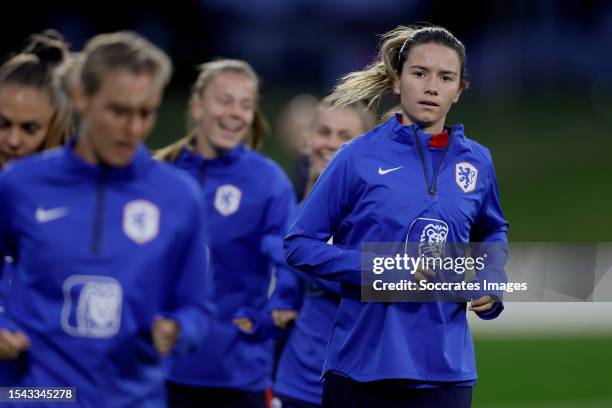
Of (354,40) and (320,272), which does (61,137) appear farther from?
(354,40)

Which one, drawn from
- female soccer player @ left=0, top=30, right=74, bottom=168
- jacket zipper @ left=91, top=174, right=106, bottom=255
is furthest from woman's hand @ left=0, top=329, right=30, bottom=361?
female soccer player @ left=0, top=30, right=74, bottom=168

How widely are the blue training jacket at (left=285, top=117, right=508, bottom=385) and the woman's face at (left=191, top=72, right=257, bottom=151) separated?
169 cm

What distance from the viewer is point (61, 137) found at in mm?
4727

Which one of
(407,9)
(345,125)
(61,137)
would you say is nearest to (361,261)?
(61,137)

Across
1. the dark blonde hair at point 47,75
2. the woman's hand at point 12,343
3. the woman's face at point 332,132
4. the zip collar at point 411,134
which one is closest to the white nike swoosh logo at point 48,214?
the woman's hand at point 12,343

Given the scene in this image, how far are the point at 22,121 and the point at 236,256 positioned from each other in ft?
5.56

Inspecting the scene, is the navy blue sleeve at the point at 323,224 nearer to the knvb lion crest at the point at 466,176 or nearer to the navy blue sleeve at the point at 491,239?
the knvb lion crest at the point at 466,176

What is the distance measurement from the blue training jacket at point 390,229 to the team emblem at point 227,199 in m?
1.46

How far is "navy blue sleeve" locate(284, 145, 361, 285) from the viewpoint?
462cm

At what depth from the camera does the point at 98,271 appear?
11.9 ft

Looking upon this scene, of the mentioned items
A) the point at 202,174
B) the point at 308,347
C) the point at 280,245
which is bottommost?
the point at 308,347

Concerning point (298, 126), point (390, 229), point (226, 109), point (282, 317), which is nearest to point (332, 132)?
point (226, 109)

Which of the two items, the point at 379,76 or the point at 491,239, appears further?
the point at 379,76

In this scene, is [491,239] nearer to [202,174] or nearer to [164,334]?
[164,334]
